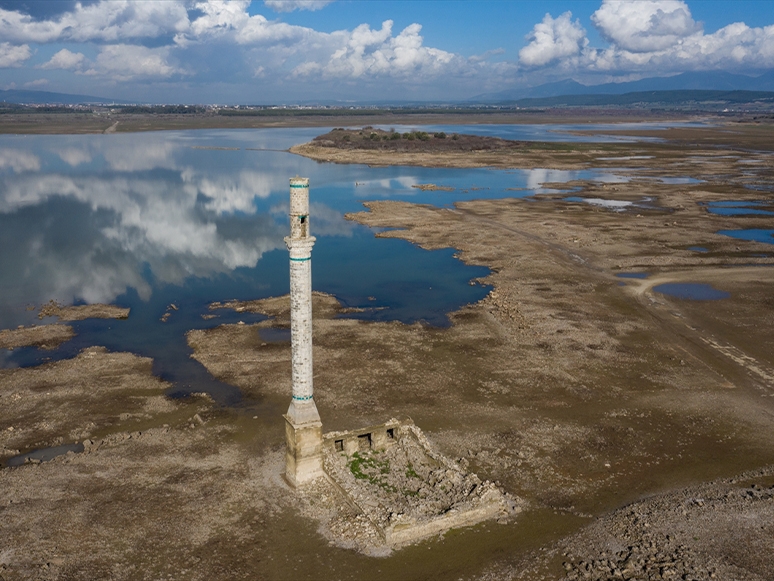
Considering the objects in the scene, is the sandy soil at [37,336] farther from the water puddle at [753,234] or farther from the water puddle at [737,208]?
the water puddle at [737,208]

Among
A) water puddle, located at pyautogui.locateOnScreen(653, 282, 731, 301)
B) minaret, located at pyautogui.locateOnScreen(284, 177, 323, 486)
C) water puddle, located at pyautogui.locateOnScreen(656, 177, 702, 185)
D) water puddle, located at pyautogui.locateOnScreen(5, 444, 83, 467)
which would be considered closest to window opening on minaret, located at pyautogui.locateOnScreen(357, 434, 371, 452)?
minaret, located at pyautogui.locateOnScreen(284, 177, 323, 486)

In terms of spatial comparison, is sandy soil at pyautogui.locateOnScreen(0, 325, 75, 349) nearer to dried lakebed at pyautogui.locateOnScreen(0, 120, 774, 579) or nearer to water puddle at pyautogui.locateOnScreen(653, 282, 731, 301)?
dried lakebed at pyautogui.locateOnScreen(0, 120, 774, 579)

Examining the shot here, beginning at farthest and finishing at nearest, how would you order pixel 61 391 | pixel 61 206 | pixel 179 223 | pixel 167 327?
pixel 61 206, pixel 179 223, pixel 167 327, pixel 61 391

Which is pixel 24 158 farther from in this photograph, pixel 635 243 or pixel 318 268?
pixel 635 243

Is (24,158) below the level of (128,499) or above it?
above

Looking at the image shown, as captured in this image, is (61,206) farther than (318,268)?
Yes

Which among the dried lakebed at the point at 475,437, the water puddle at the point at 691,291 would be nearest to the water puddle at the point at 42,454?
the dried lakebed at the point at 475,437

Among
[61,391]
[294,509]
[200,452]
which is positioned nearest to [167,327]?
[61,391]
